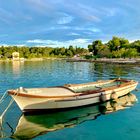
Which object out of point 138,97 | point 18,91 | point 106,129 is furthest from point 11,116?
point 138,97

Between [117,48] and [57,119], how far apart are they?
388ft

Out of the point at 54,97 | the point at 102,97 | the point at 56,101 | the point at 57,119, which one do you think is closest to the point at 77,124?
the point at 57,119

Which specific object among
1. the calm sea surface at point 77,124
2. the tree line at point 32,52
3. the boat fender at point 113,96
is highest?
the tree line at point 32,52

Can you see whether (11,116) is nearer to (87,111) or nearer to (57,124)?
(57,124)

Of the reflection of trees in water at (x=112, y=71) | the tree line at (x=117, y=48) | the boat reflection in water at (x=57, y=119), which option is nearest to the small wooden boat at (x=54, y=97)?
the boat reflection in water at (x=57, y=119)

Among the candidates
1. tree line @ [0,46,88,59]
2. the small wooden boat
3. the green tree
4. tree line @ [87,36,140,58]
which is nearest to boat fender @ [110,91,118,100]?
the small wooden boat

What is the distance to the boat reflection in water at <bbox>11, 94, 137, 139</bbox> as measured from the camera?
664 inches

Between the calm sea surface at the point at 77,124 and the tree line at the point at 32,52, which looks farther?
the tree line at the point at 32,52

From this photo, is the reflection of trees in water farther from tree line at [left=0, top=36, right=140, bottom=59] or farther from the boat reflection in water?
tree line at [left=0, top=36, right=140, bottom=59]

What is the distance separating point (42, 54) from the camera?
197625 millimetres

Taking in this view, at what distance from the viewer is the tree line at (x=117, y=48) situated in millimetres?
117075

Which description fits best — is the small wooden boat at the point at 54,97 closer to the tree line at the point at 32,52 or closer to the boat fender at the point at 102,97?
the boat fender at the point at 102,97

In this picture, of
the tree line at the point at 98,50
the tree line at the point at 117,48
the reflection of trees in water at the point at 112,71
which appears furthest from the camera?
the tree line at the point at 98,50

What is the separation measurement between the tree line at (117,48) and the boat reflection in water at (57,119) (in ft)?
309
